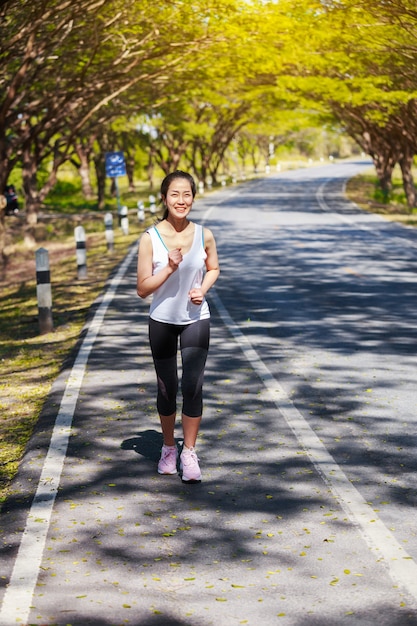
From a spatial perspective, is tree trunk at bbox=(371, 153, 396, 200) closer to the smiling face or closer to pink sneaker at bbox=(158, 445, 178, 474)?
pink sneaker at bbox=(158, 445, 178, 474)

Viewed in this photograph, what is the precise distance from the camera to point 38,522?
5.80m

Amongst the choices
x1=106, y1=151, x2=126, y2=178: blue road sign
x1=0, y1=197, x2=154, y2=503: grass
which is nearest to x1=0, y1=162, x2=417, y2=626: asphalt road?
x1=0, y1=197, x2=154, y2=503: grass

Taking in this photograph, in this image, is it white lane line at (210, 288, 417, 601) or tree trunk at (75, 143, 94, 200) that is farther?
A: tree trunk at (75, 143, 94, 200)

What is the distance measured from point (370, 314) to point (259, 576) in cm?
932

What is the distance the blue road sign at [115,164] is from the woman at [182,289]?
2912cm

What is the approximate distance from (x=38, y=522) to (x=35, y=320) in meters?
9.83

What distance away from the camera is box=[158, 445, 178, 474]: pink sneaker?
6754 millimetres

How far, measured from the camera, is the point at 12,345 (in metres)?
13.1

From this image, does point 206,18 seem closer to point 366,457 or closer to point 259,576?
point 366,457

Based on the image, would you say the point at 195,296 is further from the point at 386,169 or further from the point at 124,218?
the point at 386,169

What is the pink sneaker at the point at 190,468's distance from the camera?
6.50 metres

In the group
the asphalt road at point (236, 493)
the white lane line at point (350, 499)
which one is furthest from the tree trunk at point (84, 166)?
the white lane line at point (350, 499)

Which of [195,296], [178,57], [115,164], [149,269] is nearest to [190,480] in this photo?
[195,296]

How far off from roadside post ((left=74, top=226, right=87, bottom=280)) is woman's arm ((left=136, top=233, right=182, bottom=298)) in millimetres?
13202
